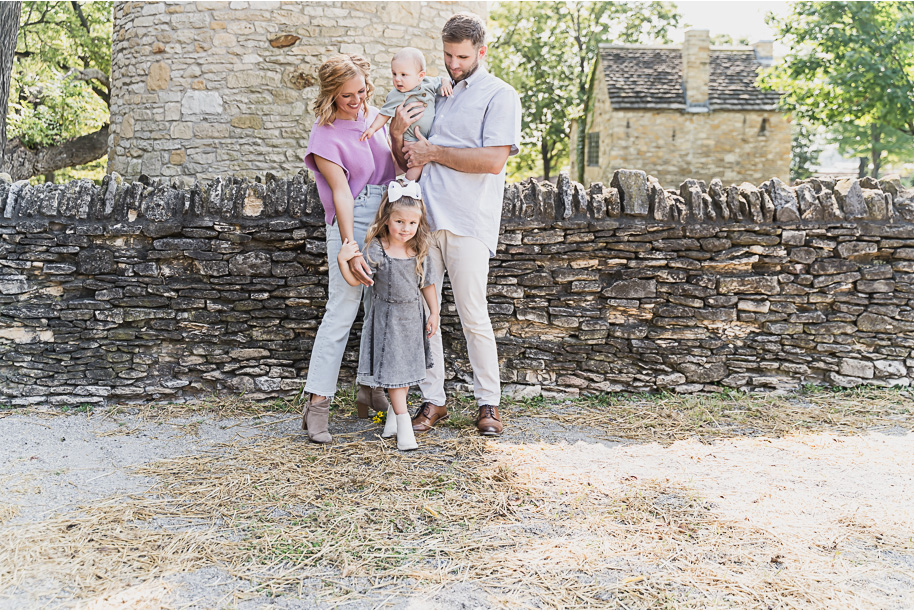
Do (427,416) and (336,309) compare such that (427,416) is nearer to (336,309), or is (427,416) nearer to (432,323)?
(432,323)

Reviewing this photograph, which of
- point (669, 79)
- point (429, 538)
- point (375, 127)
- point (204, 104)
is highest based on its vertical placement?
point (669, 79)

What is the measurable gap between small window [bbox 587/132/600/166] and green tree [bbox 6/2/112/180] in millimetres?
12893

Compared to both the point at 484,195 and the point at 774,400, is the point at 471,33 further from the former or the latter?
the point at 774,400

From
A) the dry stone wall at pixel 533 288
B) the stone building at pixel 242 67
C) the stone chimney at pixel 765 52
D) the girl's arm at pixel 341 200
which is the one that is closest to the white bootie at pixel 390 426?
the girl's arm at pixel 341 200

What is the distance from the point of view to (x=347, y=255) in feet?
10.9

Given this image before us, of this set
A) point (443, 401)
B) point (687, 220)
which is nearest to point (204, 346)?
point (443, 401)

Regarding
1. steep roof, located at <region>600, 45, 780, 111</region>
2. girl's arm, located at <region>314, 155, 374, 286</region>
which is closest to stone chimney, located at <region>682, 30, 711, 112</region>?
steep roof, located at <region>600, 45, 780, 111</region>

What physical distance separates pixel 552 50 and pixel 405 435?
2339cm

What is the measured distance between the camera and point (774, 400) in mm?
4301

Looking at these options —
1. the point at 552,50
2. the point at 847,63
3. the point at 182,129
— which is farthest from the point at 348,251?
the point at 552,50

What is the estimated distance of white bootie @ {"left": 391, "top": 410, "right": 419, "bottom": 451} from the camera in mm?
3365

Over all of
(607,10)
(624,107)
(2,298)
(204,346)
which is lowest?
(204,346)

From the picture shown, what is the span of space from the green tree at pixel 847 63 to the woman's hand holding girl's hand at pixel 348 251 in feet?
49.9

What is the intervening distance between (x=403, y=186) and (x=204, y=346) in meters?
1.76
